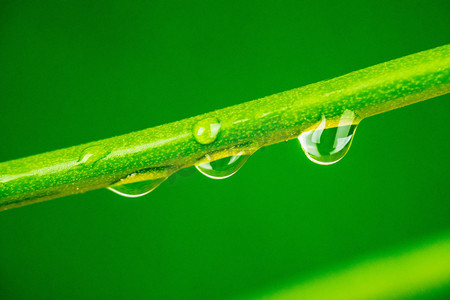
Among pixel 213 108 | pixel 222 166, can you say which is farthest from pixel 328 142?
pixel 213 108

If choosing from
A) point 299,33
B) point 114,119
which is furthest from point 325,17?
point 114,119

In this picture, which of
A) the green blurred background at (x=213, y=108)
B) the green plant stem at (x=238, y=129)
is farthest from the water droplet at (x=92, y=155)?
the green blurred background at (x=213, y=108)

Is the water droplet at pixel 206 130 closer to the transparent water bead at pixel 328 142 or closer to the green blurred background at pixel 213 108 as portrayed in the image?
the transparent water bead at pixel 328 142

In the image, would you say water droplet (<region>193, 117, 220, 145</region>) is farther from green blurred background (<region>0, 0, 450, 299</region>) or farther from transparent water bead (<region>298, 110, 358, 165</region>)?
green blurred background (<region>0, 0, 450, 299</region>)

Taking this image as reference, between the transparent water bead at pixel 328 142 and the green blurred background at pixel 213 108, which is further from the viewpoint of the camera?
the green blurred background at pixel 213 108

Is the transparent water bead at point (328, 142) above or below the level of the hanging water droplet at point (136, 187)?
above

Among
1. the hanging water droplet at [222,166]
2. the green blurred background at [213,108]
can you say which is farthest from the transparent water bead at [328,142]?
the green blurred background at [213,108]

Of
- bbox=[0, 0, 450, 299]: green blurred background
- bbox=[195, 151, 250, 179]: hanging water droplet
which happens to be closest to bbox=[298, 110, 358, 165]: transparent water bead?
bbox=[195, 151, 250, 179]: hanging water droplet

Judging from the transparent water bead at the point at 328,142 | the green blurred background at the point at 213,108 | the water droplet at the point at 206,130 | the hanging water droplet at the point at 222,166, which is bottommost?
the water droplet at the point at 206,130
